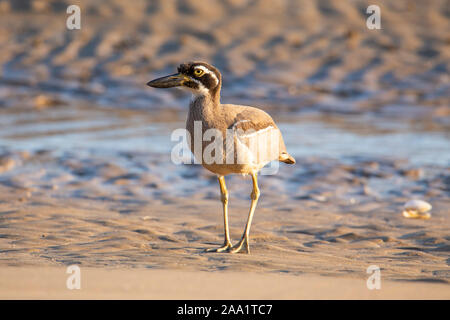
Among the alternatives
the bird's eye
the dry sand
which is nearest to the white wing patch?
the bird's eye

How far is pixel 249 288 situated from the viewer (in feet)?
15.5

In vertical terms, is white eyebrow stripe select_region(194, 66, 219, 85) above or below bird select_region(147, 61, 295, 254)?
above

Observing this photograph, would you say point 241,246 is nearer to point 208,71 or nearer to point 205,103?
point 205,103

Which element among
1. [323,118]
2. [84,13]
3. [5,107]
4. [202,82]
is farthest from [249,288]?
[84,13]

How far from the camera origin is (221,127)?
570 cm

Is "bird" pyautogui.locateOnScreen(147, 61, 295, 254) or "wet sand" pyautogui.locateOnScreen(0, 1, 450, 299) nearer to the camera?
"wet sand" pyautogui.locateOnScreen(0, 1, 450, 299)

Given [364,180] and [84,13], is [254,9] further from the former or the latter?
[364,180]

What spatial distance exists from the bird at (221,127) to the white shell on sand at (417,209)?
2268 millimetres

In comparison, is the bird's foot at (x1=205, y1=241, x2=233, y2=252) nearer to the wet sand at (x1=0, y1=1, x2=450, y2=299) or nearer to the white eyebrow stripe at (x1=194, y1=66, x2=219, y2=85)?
the wet sand at (x1=0, y1=1, x2=450, y2=299)

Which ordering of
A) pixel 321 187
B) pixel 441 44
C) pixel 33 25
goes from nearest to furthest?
1. pixel 321 187
2. pixel 441 44
3. pixel 33 25

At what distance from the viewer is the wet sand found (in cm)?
543

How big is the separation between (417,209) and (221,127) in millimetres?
2969

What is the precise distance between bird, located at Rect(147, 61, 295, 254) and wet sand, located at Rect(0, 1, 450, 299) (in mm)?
708

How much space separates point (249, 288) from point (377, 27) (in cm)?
1234
